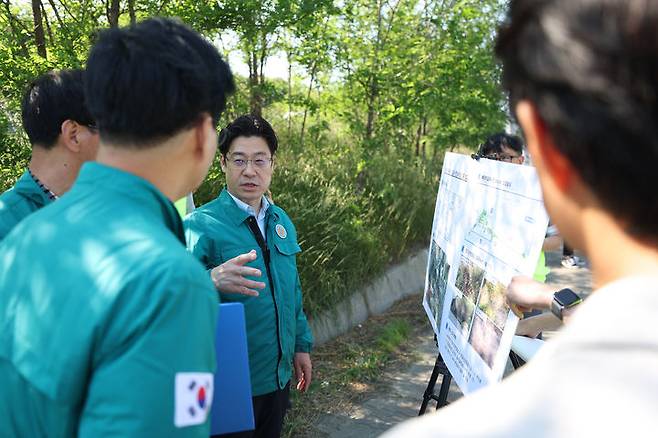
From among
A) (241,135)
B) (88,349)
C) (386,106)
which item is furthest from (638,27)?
(386,106)

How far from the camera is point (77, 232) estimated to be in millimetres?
925

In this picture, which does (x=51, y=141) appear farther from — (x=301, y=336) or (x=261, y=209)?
(x=301, y=336)

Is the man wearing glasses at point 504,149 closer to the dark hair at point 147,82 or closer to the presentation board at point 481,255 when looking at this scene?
the presentation board at point 481,255

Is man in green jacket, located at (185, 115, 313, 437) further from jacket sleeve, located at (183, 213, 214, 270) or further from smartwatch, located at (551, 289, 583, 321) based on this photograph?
smartwatch, located at (551, 289, 583, 321)

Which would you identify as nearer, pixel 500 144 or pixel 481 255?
pixel 481 255

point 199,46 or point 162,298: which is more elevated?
point 199,46

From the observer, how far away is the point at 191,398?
894mm

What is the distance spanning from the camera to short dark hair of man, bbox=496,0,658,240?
552mm

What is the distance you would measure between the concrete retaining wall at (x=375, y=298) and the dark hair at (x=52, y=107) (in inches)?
125

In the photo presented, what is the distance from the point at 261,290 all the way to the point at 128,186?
136 centimetres

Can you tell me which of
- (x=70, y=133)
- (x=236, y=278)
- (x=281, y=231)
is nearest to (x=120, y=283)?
(x=236, y=278)

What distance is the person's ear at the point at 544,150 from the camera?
651 millimetres

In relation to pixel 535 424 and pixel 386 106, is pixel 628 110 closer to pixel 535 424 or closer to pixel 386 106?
pixel 535 424

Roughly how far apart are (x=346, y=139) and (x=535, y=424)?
7053mm
